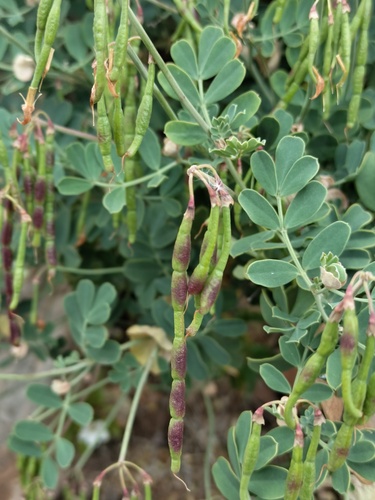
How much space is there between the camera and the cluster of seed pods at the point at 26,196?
910 millimetres

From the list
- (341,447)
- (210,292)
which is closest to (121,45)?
(210,292)

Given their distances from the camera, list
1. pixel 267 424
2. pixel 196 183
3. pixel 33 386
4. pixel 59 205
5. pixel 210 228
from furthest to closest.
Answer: pixel 267 424 → pixel 59 205 → pixel 33 386 → pixel 196 183 → pixel 210 228

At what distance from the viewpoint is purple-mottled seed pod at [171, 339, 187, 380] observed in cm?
68

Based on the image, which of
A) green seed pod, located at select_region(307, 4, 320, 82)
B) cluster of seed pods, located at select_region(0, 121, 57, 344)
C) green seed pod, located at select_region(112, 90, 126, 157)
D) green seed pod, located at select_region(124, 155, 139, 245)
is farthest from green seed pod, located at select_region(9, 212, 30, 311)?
green seed pod, located at select_region(307, 4, 320, 82)

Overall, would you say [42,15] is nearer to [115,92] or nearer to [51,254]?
[115,92]

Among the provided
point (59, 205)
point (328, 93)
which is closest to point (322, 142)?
point (328, 93)

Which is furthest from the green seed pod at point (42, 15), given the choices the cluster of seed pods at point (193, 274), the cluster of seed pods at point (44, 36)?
the cluster of seed pods at point (193, 274)

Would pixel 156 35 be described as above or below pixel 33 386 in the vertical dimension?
above

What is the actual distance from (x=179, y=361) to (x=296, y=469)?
0.17 m

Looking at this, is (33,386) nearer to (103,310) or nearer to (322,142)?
(103,310)

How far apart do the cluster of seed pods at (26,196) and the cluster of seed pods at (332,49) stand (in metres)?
0.38

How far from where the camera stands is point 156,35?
3.90 feet

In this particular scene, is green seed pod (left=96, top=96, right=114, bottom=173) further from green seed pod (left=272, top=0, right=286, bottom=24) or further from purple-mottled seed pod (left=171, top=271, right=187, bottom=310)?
green seed pod (left=272, top=0, right=286, bottom=24)

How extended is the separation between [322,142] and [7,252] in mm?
541
